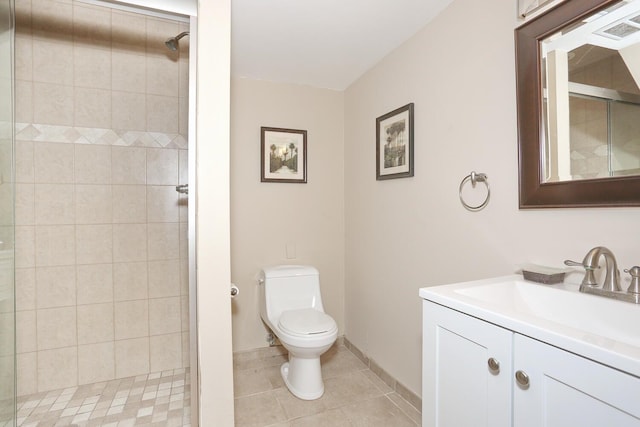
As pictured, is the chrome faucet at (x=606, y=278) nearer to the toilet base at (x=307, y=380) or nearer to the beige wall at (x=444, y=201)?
the beige wall at (x=444, y=201)

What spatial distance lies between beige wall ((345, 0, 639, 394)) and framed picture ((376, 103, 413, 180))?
0.05m

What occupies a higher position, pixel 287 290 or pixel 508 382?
pixel 508 382

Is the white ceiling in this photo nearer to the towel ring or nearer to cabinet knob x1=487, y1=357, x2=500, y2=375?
the towel ring

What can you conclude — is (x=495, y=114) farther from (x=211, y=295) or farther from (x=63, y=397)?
(x=63, y=397)

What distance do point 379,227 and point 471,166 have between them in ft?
2.81

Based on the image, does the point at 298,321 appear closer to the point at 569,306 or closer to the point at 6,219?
the point at 569,306

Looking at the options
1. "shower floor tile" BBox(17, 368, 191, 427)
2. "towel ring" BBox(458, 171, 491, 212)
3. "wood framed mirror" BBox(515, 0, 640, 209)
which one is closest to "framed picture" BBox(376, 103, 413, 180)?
"towel ring" BBox(458, 171, 491, 212)

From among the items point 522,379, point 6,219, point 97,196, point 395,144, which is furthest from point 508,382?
point 97,196

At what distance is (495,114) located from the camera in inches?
56.1

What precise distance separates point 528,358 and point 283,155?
216 centimetres

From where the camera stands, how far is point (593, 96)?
108 cm

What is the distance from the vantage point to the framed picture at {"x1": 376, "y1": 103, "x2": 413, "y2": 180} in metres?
1.96

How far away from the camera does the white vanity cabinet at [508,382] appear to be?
0.63 meters

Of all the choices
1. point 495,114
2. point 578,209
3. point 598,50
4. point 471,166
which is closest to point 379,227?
point 471,166
